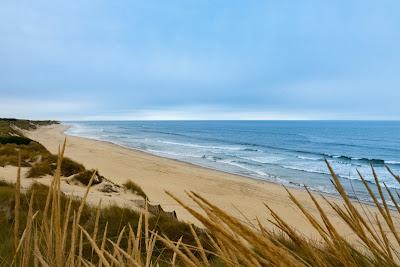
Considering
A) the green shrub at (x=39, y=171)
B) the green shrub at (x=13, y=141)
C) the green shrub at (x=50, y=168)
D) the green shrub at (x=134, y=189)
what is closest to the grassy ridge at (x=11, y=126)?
the green shrub at (x=13, y=141)

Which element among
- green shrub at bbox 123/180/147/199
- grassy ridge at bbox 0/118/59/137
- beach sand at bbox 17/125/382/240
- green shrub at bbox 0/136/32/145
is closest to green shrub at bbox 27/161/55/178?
green shrub at bbox 123/180/147/199

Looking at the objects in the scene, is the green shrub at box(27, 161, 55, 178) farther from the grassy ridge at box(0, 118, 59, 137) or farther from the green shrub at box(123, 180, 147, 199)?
the grassy ridge at box(0, 118, 59, 137)

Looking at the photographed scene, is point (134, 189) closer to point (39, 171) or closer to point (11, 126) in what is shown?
point (39, 171)

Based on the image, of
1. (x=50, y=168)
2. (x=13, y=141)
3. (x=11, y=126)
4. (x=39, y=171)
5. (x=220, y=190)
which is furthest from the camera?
(x=11, y=126)

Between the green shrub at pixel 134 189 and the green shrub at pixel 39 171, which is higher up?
the green shrub at pixel 39 171

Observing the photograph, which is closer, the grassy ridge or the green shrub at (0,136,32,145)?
the green shrub at (0,136,32,145)

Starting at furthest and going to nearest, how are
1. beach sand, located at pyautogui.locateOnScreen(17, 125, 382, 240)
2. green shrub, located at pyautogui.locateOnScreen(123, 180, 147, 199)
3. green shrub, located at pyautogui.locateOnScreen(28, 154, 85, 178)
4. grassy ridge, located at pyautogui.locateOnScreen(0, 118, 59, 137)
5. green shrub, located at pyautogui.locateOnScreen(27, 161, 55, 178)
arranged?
grassy ridge, located at pyautogui.locateOnScreen(0, 118, 59, 137)
beach sand, located at pyautogui.locateOnScreen(17, 125, 382, 240)
green shrub, located at pyautogui.locateOnScreen(123, 180, 147, 199)
green shrub, located at pyautogui.locateOnScreen(28, 154, 85, 178)
green shrub, located at pyautogui.locateOnScreen(27, 161, 55, 178)

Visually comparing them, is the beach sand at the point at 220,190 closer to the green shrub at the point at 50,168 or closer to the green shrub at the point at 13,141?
the green shrub at the point at 50,168

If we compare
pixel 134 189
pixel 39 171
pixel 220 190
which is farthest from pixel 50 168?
pixel 220 190

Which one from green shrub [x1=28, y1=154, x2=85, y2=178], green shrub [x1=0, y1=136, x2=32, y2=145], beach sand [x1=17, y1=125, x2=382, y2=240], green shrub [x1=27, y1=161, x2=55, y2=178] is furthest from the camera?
green shrub [x1=0, y1=136, x2=32, y2=145]

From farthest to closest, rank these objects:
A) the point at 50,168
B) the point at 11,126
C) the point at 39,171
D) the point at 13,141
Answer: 1. the point at 11,126
2. the point at 13,141
3. the point at 50,168
4. the point at 39,171

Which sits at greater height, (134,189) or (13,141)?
(13,141)

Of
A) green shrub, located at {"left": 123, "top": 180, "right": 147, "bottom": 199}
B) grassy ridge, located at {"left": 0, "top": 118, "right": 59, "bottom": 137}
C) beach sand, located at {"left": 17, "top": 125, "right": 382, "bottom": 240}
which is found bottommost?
beach sand, located at {"left": 17, "top": 125, "right": 382, "bottom": 240}

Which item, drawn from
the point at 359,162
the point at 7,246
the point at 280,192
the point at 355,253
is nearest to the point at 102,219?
the point at 7,246
